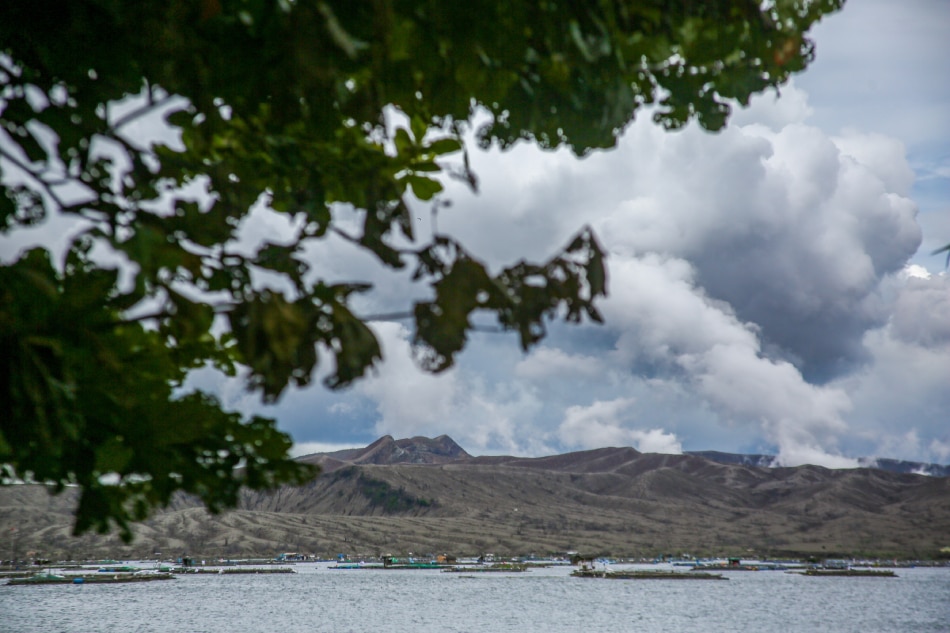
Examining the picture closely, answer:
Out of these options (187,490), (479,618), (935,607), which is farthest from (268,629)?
(935,607)

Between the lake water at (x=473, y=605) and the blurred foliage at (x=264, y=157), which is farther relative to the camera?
the lake water at (x=473, y=605)

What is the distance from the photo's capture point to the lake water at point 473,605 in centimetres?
7688

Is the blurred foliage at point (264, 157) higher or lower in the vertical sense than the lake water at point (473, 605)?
higher

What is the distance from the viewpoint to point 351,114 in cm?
331

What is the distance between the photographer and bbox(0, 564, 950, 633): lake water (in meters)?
76.9

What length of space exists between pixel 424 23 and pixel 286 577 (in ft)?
514

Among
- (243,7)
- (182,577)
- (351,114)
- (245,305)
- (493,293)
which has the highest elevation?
(243,7)

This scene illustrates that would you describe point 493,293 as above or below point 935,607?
above

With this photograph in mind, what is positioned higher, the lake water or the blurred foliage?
the blurred foliage

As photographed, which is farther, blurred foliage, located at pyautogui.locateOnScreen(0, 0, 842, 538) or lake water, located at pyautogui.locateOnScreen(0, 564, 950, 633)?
lake water, located at pyautogui.locateOnScreen(0, 564, 950, 633)

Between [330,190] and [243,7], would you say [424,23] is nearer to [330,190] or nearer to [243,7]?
[243,7]

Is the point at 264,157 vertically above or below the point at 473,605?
above

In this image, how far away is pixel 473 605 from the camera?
9675 centimetres

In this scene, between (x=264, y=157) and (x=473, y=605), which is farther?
(x=473, y=605)
